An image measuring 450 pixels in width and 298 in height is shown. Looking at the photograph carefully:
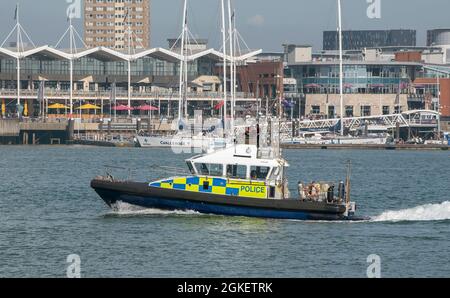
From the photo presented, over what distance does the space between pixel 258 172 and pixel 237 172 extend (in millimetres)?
793

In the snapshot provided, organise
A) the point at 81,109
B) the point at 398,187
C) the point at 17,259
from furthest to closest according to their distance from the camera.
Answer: the point at 81,109
the point at 398,187
the point at 17,259

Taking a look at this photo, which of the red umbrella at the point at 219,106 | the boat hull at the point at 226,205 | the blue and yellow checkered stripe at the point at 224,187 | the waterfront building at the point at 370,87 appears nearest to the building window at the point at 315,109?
the waterfront building at the point at 370,87

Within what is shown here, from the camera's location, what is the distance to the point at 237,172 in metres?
45.4

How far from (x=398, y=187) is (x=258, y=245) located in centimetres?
3181

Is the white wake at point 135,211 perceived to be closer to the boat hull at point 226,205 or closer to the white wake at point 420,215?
the boat hull at point 226,205

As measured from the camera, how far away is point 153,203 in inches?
1823

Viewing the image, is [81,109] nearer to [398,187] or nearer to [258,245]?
[398,187]

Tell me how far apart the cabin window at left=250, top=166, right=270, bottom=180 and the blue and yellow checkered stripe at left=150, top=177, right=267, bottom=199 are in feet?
0.90

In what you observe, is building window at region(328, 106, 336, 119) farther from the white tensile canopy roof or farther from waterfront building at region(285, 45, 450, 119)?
the white tensile canopy roof

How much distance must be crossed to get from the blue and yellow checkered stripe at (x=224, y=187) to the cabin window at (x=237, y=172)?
26cm
